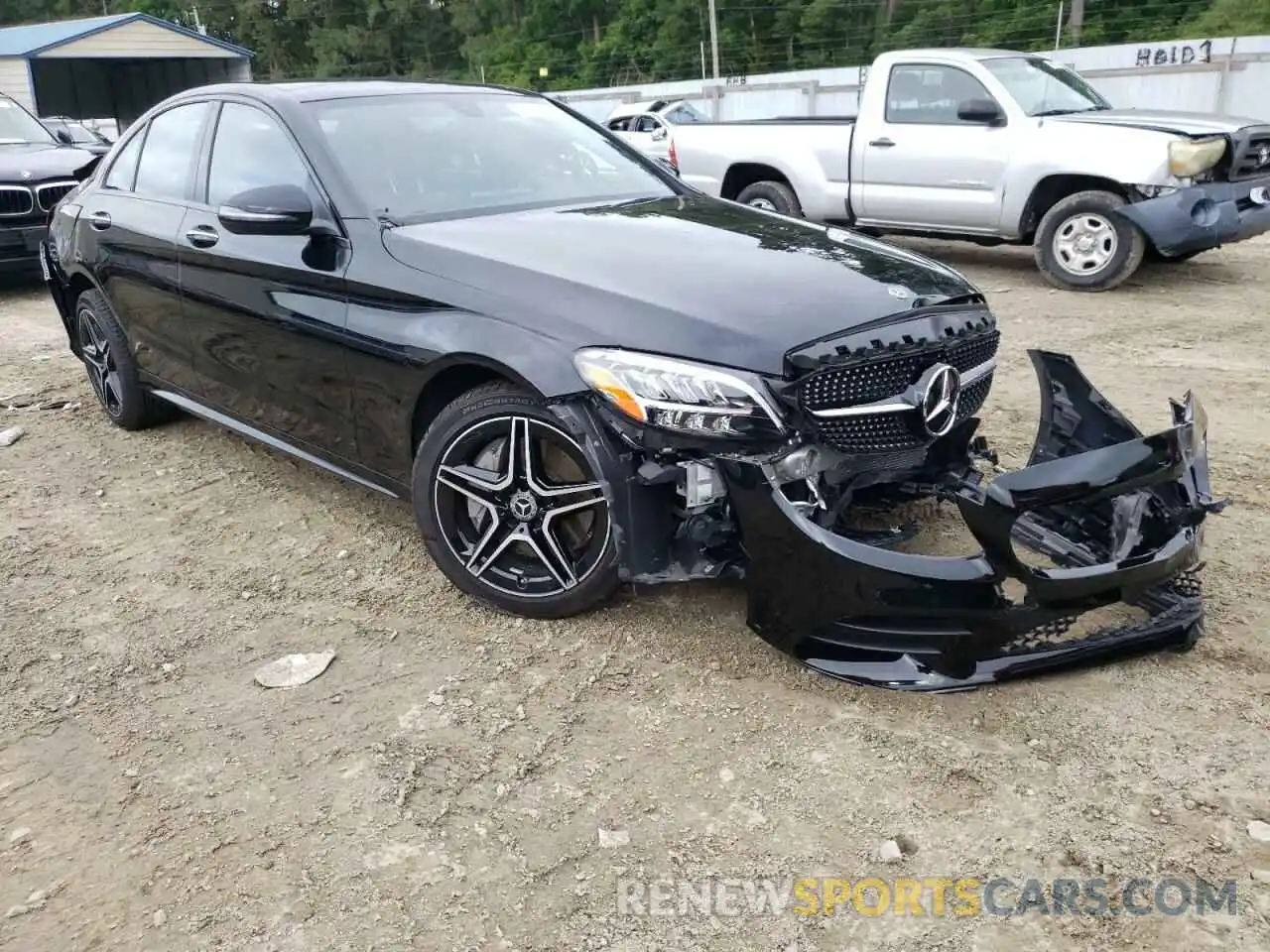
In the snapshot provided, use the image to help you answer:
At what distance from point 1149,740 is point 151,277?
4.28 metres

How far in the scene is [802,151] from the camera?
31.4 feet

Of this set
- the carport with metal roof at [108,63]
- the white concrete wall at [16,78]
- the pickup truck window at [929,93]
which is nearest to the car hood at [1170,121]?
the pickup truck window at [929,93]

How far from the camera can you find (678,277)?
310 centimetres

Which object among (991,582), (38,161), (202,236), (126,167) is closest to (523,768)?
(991,582)

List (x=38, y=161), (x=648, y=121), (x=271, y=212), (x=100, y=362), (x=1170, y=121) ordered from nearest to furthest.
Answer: (x=271, y=212)
(x=100, y=362)
(x=1170, y=121)
(x=38, y=161)
(x=648, y=121)

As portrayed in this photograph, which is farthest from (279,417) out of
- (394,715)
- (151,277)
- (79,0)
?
(79,0)

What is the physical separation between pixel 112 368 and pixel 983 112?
22.0 feet

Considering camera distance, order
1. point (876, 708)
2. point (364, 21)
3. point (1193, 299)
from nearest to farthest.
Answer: point (876, 708) → point (1193, 299) → point (364, 21)

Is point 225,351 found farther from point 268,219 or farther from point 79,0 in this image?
point 79,0

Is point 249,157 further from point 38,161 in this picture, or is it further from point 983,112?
point 38,161

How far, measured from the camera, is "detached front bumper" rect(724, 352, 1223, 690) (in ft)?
8.67

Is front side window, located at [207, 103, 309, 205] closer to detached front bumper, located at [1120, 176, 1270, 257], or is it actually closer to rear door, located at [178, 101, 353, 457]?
rear door, located at [178, 101, 353, 457]

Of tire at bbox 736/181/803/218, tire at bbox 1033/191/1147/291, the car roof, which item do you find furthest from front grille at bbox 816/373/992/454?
tire at bbox 736/181/803/218

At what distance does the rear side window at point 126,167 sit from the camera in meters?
4.99
